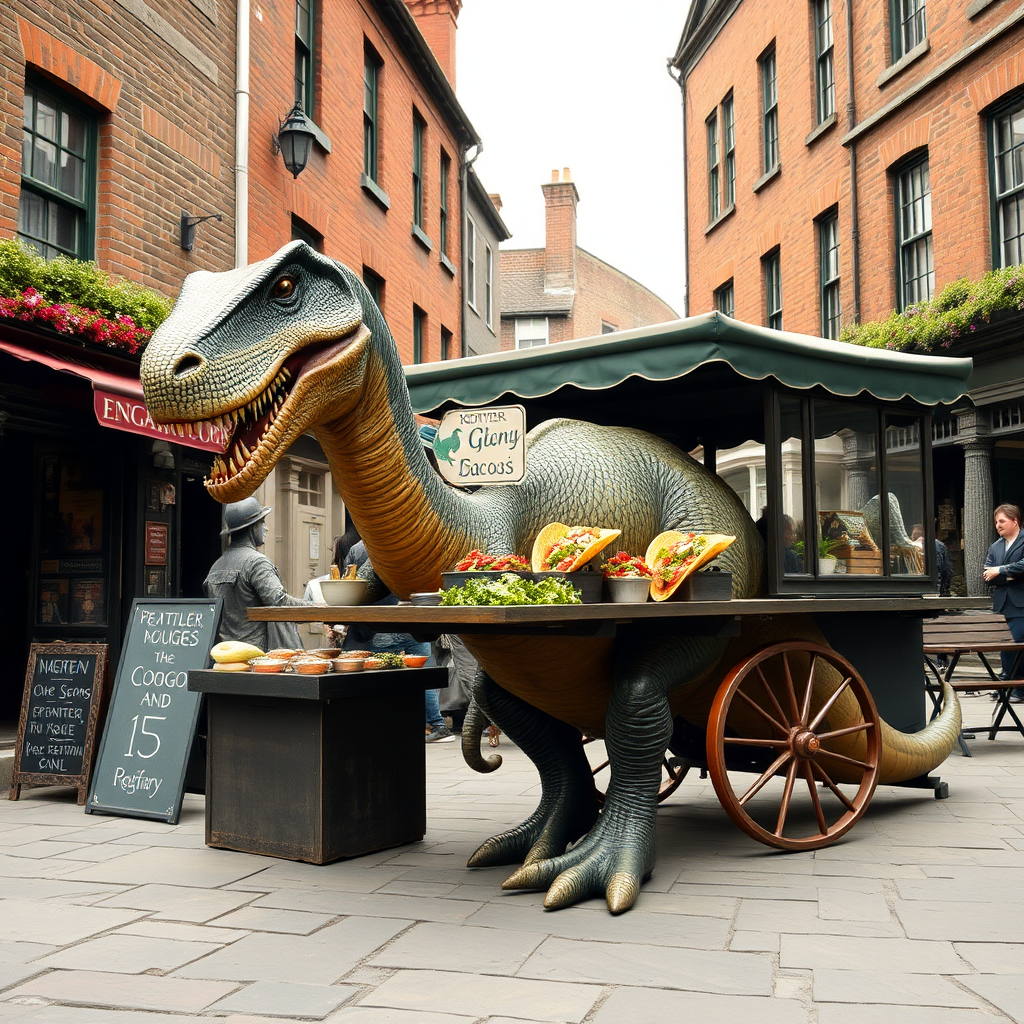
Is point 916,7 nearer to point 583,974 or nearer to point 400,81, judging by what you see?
point 400,81

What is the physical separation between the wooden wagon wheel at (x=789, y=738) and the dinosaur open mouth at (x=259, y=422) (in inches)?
86.9

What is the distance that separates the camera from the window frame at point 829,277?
16.6m

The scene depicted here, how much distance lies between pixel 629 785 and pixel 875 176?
1333 centimetres

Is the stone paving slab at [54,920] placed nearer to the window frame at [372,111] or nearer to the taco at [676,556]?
the taco at [676,556]

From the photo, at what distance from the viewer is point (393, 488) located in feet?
13.0

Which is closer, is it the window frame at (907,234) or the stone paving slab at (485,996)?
the stone paving slab at (485,996)

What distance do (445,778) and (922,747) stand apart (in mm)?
3148

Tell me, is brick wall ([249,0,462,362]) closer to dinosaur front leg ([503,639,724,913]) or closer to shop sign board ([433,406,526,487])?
shop sign board ([433,406,526,487])

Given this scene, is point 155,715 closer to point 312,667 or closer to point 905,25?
point 312,667

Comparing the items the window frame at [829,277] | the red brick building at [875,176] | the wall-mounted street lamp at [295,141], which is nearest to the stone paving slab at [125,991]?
the red brick building at [875,176]

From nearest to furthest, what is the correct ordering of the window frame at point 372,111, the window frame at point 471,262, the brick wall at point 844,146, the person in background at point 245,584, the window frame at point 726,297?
1. the person in background at point 245,584
2. the brick wall at point 844,146
3. the window frame at point 372,111
4. the window frame at point 726,297
5. the window frame at point 471,262

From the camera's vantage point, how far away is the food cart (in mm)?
4570

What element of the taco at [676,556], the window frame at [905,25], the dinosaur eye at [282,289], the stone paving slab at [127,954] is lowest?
the stone paving slab at [127,954]

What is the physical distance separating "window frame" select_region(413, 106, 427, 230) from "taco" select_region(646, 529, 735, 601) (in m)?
15.2
